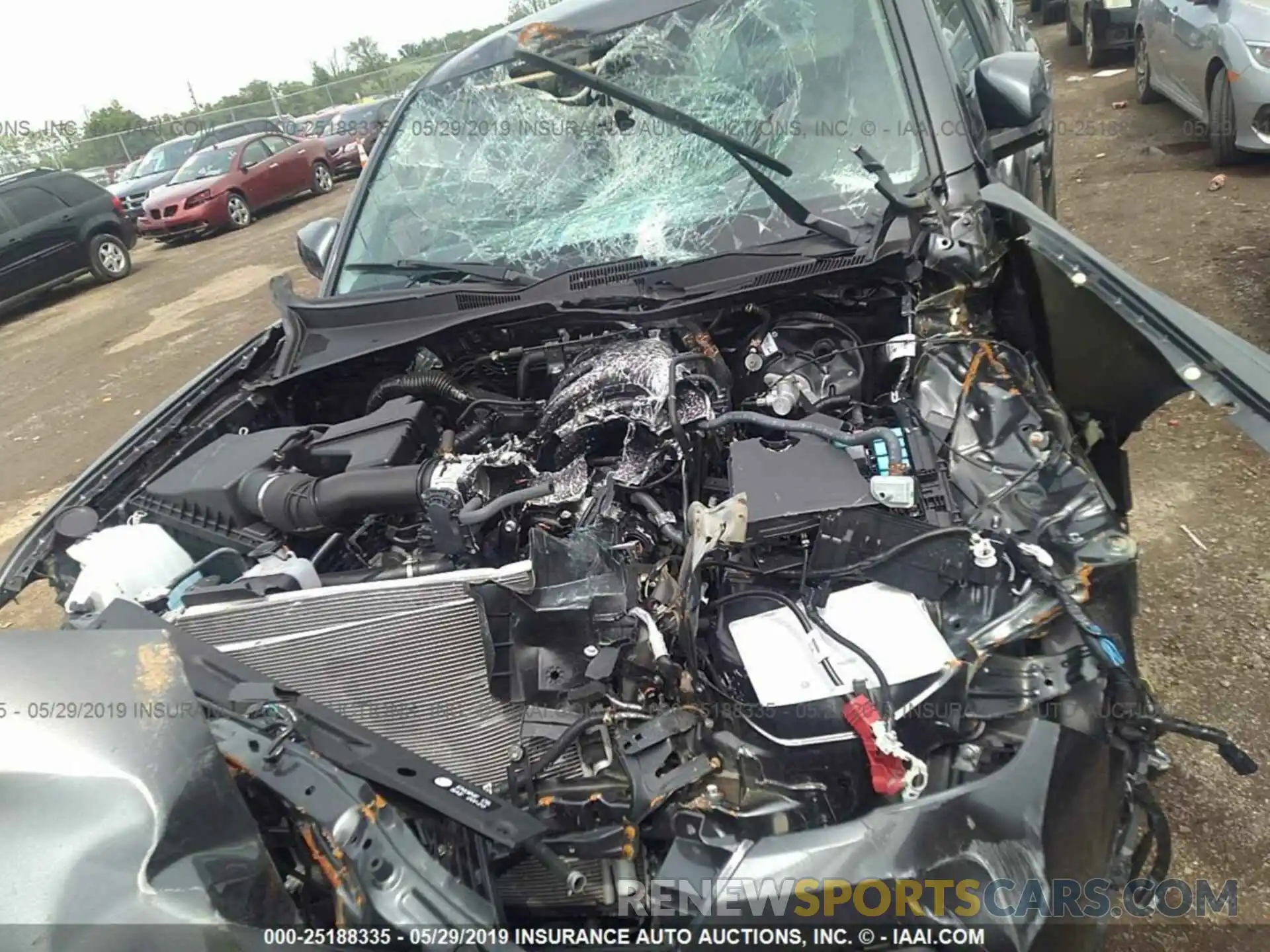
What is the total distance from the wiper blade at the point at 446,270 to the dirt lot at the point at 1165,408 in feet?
6.90

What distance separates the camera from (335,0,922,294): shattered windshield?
7.83 ft

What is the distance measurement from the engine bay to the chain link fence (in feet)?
57.5

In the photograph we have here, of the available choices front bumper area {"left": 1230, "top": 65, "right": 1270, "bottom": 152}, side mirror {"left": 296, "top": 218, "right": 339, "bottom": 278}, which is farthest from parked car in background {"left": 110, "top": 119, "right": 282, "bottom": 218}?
front bumper area {"left": 1230, "top": 65, "right": 1270, "bottom": 152}

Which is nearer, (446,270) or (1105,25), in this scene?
→ (446,270)

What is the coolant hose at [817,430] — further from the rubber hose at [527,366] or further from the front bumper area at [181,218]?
the front bumper area at [181,218]

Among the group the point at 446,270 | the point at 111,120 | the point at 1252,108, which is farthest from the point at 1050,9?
the point at 111,120

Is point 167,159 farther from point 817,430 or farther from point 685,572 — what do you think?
point 685,572

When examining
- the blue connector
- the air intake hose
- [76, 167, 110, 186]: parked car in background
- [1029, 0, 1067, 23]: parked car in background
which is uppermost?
[76, 167, 110, 186]: parked car in background

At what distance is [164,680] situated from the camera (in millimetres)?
1260

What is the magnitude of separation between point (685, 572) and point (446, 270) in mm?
1375

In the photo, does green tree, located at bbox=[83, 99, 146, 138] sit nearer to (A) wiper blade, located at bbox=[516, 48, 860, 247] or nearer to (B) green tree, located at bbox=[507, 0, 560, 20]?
(B) green tree, located at bbox=[507, 0, 560, 20]

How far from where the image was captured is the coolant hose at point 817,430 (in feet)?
6.00

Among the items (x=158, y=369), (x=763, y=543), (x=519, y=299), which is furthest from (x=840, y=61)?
(x=158, y=369)

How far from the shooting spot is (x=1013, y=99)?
7.70 feet
